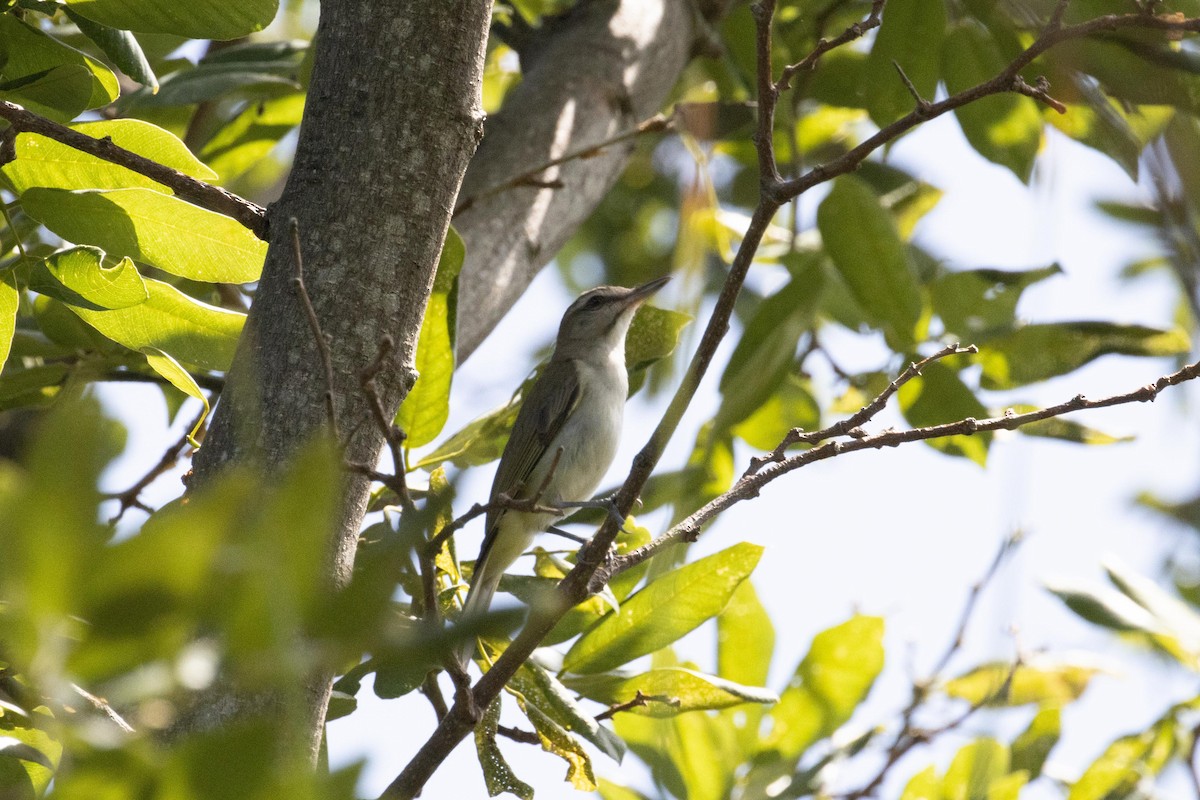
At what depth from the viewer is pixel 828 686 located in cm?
293

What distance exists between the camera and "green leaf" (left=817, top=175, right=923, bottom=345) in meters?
3.21

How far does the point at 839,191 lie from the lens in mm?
3211

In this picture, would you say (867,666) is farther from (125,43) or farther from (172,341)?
(125,43)

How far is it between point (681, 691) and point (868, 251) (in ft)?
4.96

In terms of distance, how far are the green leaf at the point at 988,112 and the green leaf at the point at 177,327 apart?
2262 millimetres

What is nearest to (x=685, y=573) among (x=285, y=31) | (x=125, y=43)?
(x=125, y=43)

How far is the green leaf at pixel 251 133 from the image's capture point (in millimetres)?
3480

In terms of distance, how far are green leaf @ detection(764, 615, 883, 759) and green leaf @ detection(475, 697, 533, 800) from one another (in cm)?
95

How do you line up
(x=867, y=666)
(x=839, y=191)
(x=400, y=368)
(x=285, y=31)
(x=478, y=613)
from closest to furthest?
(x=478, y=613), (x=400, y=368), (x=867, y=666), (x=839, y=191), (x=285, y=31)

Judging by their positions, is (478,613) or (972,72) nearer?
(478,613)

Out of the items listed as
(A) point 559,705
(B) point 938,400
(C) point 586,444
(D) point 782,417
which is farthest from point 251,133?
(B) point 938,400

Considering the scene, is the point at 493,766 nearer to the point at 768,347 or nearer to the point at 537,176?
the point at 768,347

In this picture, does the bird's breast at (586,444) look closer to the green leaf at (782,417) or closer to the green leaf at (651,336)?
the green leaf at (782,417)

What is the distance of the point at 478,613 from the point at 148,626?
0.69ft
